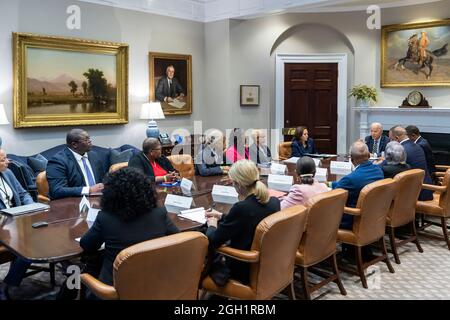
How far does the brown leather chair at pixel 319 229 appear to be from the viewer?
3143mm

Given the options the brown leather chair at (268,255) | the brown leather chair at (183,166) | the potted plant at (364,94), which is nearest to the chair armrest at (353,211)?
the brown leather chair at (268,255)

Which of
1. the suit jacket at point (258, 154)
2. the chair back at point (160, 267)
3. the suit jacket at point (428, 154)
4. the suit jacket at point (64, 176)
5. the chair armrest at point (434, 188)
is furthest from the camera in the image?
the suit jacket at point (258, 154)

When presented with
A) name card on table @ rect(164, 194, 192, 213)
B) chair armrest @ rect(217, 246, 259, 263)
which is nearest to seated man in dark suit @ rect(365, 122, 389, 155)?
name card on table @ rect(164, 194, 192, 213)

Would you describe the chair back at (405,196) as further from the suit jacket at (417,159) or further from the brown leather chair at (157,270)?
the brown leather chair at (157,270)

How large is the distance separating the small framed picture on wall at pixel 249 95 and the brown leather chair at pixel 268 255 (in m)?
5.93

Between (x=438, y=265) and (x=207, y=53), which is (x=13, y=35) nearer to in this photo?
(x=207, y=53)

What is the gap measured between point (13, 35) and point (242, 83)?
4.09 metres

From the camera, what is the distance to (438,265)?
435 cm

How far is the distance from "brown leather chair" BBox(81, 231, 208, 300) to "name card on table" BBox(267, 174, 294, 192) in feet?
6.27

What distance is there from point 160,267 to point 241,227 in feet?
2.32

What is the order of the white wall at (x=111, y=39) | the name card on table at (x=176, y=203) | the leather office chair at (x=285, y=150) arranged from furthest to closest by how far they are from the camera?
1. the leather office chair at (x=285, y=150)
2. the white wall at (x=111, y=39)
3. the name card on table at (x=176, y=203)

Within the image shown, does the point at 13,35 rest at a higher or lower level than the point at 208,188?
higher

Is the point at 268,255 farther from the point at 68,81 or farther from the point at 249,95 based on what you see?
the point at 249,95
